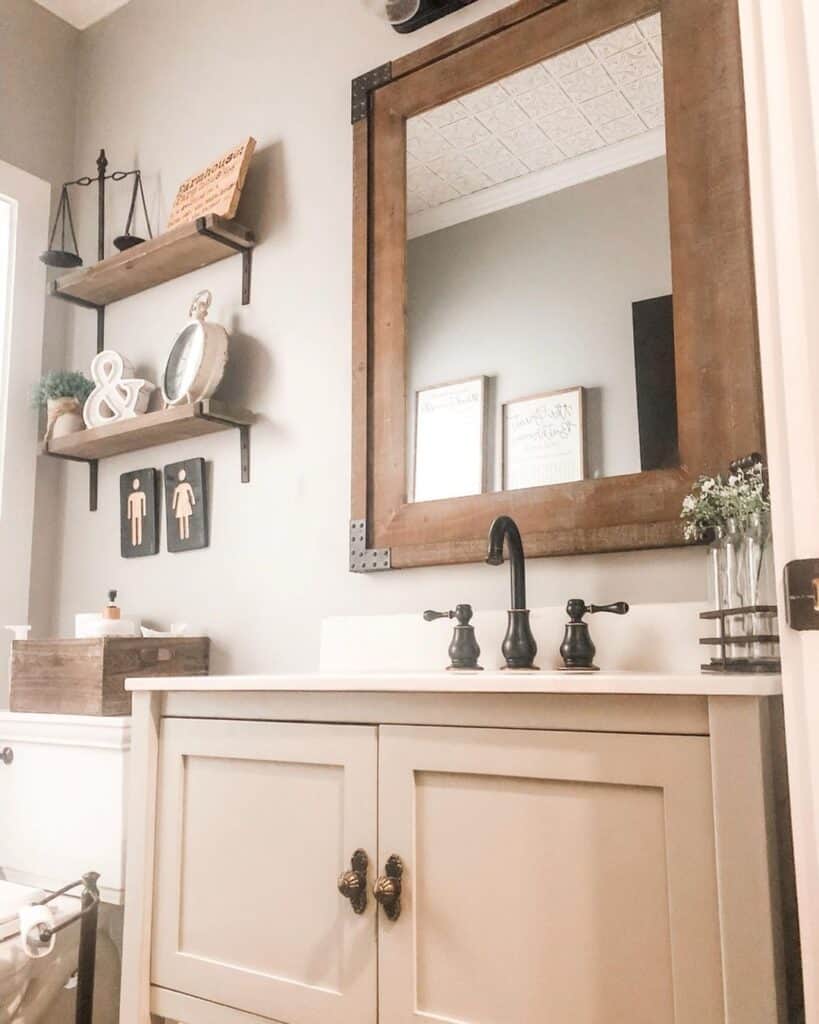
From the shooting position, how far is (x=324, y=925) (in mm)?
1202

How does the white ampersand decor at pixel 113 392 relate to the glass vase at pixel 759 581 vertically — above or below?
above

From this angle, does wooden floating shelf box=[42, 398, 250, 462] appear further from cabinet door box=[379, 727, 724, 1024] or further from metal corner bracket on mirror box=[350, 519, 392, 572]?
cabinet door box=[379, 727, 724, 1024]

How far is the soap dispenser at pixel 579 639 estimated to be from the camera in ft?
4.52

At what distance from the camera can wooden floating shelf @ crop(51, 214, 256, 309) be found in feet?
6.81

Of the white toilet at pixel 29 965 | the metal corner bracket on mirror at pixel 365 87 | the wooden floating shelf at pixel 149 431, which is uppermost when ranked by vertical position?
the metal corner bracket on mirror at pixel 365 87

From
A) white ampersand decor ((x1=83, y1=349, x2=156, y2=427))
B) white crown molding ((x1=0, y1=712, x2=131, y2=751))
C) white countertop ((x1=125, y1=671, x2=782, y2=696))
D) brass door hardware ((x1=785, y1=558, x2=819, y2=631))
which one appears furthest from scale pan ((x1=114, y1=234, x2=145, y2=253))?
brass door hardware ((x1=785, y1=558, x2=819, y2=631))

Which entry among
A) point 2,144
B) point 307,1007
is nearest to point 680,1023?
point 307,1007

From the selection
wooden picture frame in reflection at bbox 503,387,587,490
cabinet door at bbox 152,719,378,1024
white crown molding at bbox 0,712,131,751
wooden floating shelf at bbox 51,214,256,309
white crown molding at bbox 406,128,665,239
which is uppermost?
wooden floating shelf at bbox 51,214,256,309

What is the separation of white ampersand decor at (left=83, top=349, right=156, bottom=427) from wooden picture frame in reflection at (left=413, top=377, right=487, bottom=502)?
2.80ft

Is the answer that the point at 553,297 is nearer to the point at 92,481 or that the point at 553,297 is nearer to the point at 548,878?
the point at 548,878

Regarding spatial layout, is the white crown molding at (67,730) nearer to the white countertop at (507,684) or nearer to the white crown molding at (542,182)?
the white countertop at (507,684)

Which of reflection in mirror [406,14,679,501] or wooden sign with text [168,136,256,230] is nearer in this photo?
reflection in mirror [406,14,679,501]

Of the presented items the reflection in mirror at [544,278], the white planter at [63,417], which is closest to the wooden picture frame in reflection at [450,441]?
the reflection in mirror at [544,278]

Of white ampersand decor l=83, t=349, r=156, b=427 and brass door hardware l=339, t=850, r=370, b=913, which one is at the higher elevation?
white ampersand decor l=83, t=349, r=156, b=427
